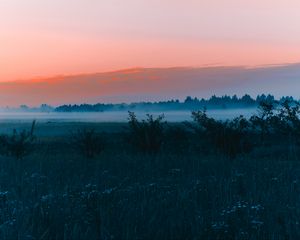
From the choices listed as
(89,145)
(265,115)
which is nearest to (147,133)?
(89,145)

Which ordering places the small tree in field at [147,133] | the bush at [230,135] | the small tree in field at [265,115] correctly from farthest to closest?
the small tree in field at [265,115] < the small tree in field at [147,133] < the bush at [230,135]

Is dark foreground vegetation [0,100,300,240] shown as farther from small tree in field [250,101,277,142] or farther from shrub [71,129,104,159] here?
small tree in field [250,101,277,142]

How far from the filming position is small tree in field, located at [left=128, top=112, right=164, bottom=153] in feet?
66.4

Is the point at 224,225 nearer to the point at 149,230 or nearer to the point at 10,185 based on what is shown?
the point at 149,230

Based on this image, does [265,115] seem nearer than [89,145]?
No

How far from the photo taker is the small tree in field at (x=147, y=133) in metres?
20.2

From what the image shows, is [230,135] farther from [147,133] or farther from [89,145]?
[89,145]

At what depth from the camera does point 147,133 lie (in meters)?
20.1

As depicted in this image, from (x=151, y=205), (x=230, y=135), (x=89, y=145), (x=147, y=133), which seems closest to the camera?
(x=151, y=205)

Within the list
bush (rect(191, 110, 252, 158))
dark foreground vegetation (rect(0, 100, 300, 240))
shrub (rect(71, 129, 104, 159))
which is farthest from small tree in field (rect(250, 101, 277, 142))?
dark foreground vegetation (rect(0, 100, 300, 240))

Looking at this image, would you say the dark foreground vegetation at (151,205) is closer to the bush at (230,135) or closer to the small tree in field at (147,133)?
the bush at (230,135)

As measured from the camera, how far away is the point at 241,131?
64.4 ft

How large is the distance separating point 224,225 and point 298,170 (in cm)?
762

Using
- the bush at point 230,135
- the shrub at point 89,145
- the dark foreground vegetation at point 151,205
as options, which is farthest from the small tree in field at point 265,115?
the dark foreground vegetation at point 151,205
